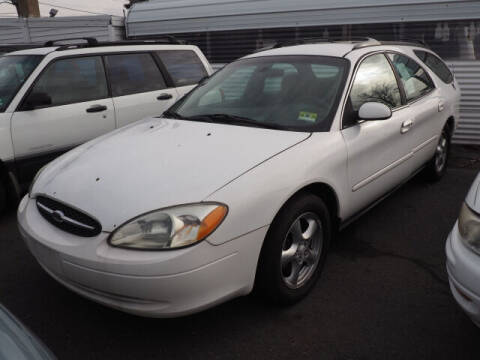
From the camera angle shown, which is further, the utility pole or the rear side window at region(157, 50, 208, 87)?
the utility pole

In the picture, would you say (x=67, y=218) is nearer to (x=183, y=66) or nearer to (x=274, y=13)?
(x=183, y=66)

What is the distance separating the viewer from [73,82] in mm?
4539

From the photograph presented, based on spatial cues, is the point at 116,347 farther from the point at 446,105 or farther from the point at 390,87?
the point at 446,105

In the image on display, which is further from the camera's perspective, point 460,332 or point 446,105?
point 446,105

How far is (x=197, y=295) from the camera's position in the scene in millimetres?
2133

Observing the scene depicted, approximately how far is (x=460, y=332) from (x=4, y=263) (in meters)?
3.09

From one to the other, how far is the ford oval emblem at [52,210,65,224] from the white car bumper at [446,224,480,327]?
1967 millimetres

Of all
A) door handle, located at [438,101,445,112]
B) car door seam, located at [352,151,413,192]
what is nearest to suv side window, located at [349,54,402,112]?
car door seam, located at [352,151,413,192]

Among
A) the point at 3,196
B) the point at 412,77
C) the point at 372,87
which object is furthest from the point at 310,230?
the point at 3,196

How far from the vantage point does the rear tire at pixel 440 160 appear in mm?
4680

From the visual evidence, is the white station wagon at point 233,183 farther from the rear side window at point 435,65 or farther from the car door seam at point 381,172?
the rear side window at point 435,65

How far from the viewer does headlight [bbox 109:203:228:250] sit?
2.08m

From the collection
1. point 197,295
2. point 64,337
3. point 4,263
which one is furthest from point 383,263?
point 4,263

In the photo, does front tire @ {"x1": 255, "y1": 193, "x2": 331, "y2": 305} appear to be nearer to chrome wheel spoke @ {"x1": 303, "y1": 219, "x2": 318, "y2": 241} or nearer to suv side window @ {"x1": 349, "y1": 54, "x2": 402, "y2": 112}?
chrome wheel spoke @ {"x1": 303, "y1": 219, "x2": 318, "y2": 241}
